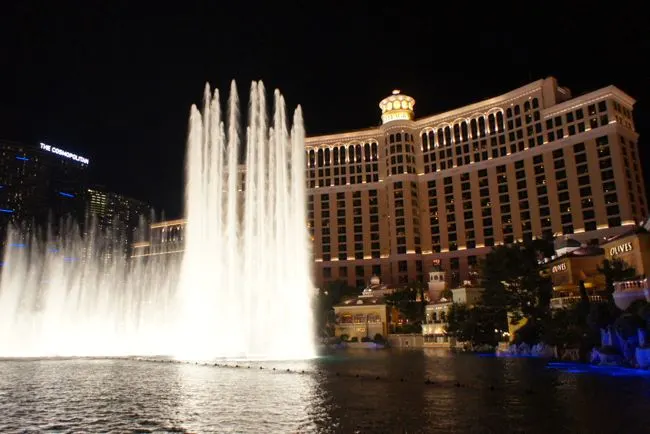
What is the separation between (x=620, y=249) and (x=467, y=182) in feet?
220

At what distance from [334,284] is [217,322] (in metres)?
62.9

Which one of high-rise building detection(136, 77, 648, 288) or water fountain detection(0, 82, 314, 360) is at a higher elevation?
high-rise building detection(136, 77, 648, 288)

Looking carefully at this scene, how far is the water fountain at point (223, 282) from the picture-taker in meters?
47.7

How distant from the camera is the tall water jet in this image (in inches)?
1870

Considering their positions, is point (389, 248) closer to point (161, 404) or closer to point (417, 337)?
point (417, 337)

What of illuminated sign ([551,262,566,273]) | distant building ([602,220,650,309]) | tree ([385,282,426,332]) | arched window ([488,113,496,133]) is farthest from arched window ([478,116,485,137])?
distant building ([602,220,650,309])

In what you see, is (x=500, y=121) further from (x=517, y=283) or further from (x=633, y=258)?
(x=633, y=258)

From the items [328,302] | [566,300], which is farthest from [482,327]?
[328,302]

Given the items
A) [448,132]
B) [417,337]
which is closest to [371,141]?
[448,132]

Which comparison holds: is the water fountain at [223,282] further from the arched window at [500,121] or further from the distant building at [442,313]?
the arched window at [500,121]

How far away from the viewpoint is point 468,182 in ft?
384

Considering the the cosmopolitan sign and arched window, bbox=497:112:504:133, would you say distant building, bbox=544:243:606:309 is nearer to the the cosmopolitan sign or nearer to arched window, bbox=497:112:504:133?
arched window, bbox=497:112:504:133

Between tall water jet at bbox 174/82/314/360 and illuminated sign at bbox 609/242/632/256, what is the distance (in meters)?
30.2

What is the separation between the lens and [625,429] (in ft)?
50.3
